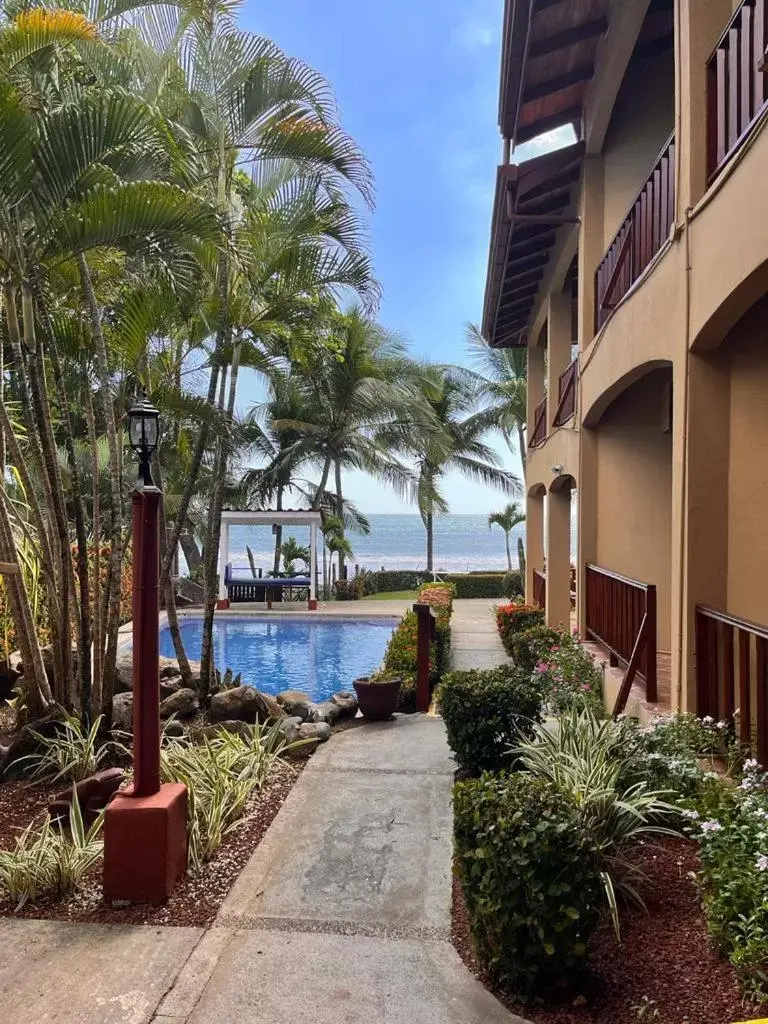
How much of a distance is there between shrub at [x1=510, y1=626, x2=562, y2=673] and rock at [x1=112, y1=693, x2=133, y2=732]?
432 cm

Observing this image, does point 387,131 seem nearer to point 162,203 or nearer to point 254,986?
point 162,203

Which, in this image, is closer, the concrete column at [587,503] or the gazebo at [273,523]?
the concrete column at [587,503]

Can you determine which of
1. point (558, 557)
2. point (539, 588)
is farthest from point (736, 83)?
point (539, 588)

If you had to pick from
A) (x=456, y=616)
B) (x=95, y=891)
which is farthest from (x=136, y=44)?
(x=456, y=616)

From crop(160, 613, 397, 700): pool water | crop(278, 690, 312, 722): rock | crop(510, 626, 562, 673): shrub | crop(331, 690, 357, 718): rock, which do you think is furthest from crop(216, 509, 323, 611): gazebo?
crop(278, 690, 312, 722): rock

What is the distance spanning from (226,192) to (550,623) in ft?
24.8

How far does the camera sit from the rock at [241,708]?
663 centimetres

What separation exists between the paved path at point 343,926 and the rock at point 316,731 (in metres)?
1.00

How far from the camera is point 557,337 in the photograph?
11.0 m

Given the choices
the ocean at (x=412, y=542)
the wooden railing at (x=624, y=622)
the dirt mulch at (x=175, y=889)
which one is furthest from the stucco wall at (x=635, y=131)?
the ocean at (x=412, y=542)

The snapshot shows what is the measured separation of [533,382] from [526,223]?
6.05 m

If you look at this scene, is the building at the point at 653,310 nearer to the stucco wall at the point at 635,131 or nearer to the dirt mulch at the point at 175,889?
the stucco wall at the point at 635,131

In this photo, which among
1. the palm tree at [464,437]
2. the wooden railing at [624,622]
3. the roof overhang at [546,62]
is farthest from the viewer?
the palm tree at [464,437]

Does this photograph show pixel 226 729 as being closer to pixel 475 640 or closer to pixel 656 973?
pixel 656 973
